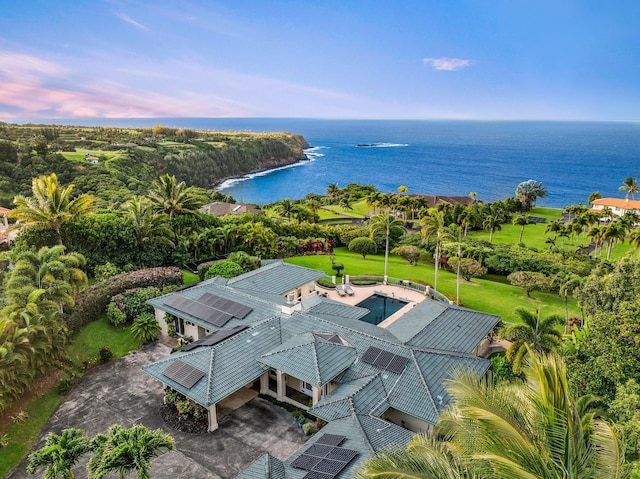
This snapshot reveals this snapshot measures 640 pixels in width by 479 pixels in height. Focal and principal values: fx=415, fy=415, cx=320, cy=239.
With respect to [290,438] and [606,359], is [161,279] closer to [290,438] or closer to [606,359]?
[290,438]

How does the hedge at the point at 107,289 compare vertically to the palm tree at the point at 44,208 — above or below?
below

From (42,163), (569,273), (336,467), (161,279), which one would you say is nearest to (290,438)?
(336,467)

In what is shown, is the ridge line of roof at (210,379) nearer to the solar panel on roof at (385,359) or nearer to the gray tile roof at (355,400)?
the gray tile roof at (355,400)

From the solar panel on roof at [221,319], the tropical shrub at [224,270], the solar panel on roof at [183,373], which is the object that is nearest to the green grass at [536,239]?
the tropical shrub at [224,270]

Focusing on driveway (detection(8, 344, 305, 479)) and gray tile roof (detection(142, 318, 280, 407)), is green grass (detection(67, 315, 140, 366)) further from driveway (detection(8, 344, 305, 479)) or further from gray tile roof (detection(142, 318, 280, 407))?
gray tile roof (detection(142, 318, 280, 407))

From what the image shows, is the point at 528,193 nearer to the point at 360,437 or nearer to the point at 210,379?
the point at 360,437

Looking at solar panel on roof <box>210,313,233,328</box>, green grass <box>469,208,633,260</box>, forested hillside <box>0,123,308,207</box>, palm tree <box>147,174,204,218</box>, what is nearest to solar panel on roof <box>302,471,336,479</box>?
solar panel on roof <box>210,313,233,328</box>
